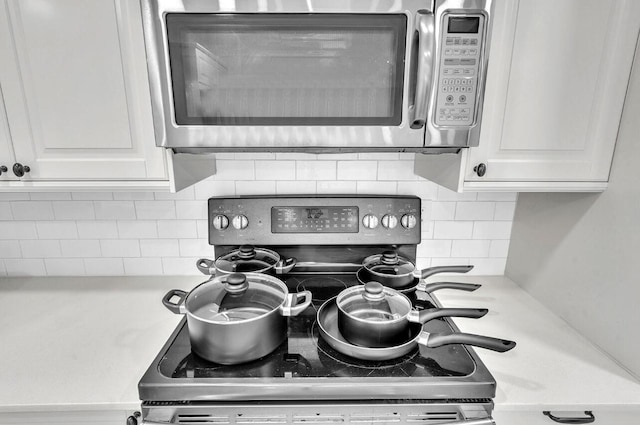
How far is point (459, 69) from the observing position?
0.86 metres

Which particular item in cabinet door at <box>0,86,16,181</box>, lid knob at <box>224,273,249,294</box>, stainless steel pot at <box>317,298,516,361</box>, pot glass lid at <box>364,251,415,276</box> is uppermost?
cabinet door at <box>0,86,16,181</box>

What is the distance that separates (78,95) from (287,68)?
0.55 m

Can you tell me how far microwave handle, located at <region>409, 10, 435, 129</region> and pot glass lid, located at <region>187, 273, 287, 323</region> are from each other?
0.58 m

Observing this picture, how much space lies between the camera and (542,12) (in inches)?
34.6

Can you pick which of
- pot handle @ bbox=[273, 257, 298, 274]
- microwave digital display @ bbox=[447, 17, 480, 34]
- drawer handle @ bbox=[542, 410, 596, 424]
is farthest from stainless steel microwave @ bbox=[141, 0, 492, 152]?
drawer handle @ bbox=[542, 410, 596, 424]

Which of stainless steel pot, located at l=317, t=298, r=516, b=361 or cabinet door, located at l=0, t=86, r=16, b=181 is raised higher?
cabinet door, located at l=0, t=86, r=16, b=181

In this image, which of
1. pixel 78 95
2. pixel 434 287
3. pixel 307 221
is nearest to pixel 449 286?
pixel 434 287

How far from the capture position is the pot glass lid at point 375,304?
935 mm

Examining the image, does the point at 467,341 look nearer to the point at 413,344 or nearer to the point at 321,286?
the point at 413,344

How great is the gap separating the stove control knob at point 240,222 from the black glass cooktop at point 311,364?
422mm

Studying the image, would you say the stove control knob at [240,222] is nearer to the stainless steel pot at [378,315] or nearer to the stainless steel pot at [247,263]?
the stainless steel pot at [247,263]

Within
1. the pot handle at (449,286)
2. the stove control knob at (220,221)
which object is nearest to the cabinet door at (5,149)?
the stove control knob at (220,221)

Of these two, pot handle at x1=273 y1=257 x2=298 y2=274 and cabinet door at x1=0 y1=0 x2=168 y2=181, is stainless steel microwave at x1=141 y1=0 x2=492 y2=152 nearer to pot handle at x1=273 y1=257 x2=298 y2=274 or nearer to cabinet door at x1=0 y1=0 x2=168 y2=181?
cabinet door at x1=0 y1=0 x2=168 y2=181

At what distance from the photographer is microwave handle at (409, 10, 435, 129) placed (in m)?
0.82
